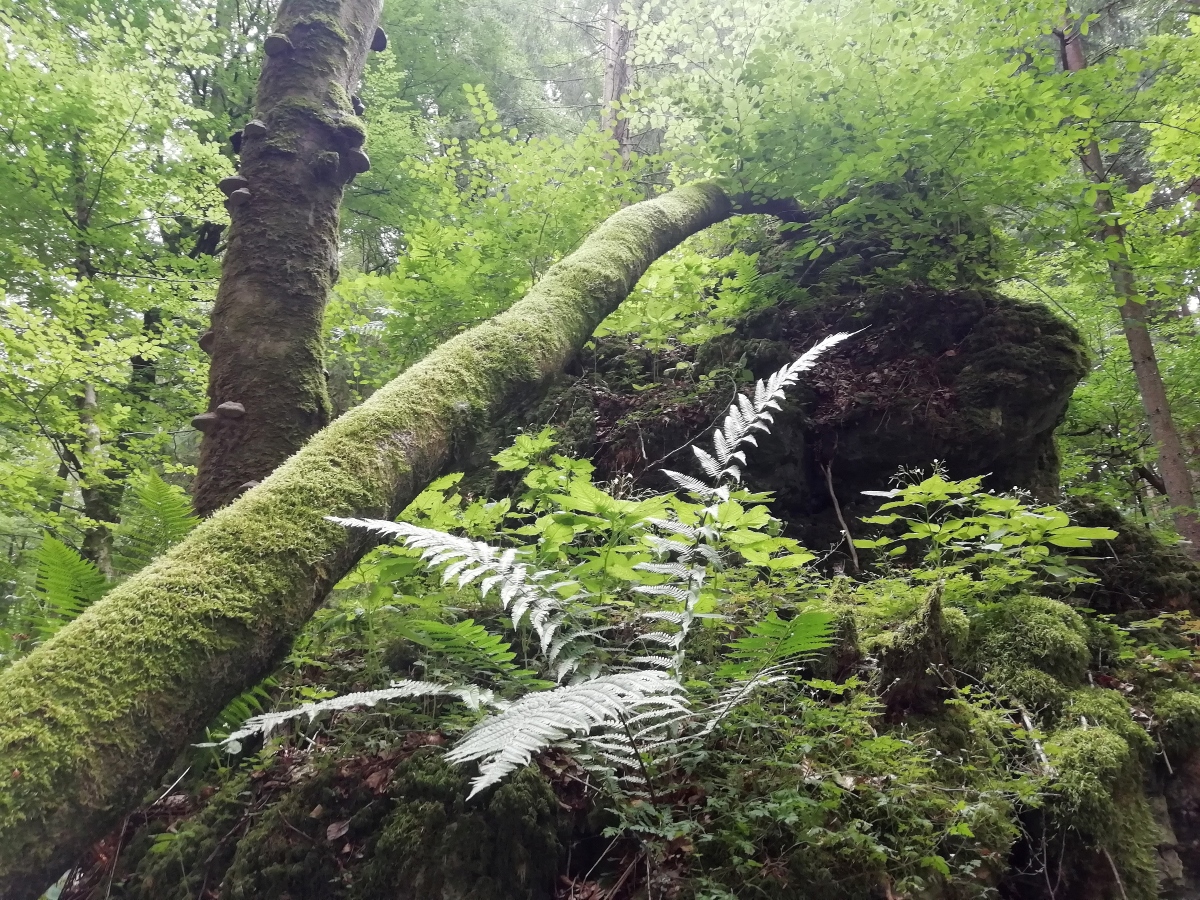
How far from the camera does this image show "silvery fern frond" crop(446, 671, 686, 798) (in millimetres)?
1144

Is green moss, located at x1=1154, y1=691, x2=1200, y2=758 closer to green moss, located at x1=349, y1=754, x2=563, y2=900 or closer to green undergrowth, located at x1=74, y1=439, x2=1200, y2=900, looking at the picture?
green undergrowth, located at x1=74, y1=439, x2=1200, y2=900

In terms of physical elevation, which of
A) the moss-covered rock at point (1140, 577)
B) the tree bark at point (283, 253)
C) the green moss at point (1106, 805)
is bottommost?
the green moss at point (1106, 805)

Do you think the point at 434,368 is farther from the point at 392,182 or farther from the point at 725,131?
the point at 392,182

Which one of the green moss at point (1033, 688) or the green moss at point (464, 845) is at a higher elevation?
the green moss at point (1033, 688)

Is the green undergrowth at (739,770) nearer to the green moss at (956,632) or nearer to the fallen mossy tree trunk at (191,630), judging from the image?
the green moss at (956,632)

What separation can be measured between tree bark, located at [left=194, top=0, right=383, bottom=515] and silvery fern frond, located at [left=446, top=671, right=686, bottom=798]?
6.03 feet

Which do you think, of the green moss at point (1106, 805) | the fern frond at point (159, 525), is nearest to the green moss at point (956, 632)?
the green moss at point (1106, 805)

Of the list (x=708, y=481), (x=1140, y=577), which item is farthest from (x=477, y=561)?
(x=1140, y=577)

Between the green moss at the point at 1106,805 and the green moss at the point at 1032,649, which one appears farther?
the green moss at the point at 1032,649

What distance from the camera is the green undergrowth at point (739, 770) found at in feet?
5.12

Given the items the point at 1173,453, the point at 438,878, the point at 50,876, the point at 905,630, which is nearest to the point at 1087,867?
the point at 905,630

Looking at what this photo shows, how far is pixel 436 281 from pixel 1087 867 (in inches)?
186

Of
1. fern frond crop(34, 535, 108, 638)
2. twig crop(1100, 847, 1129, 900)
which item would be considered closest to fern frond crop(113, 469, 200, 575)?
fern frond crop(34, 535, 108, 638)

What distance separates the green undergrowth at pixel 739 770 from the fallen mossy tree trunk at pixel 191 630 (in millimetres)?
293
